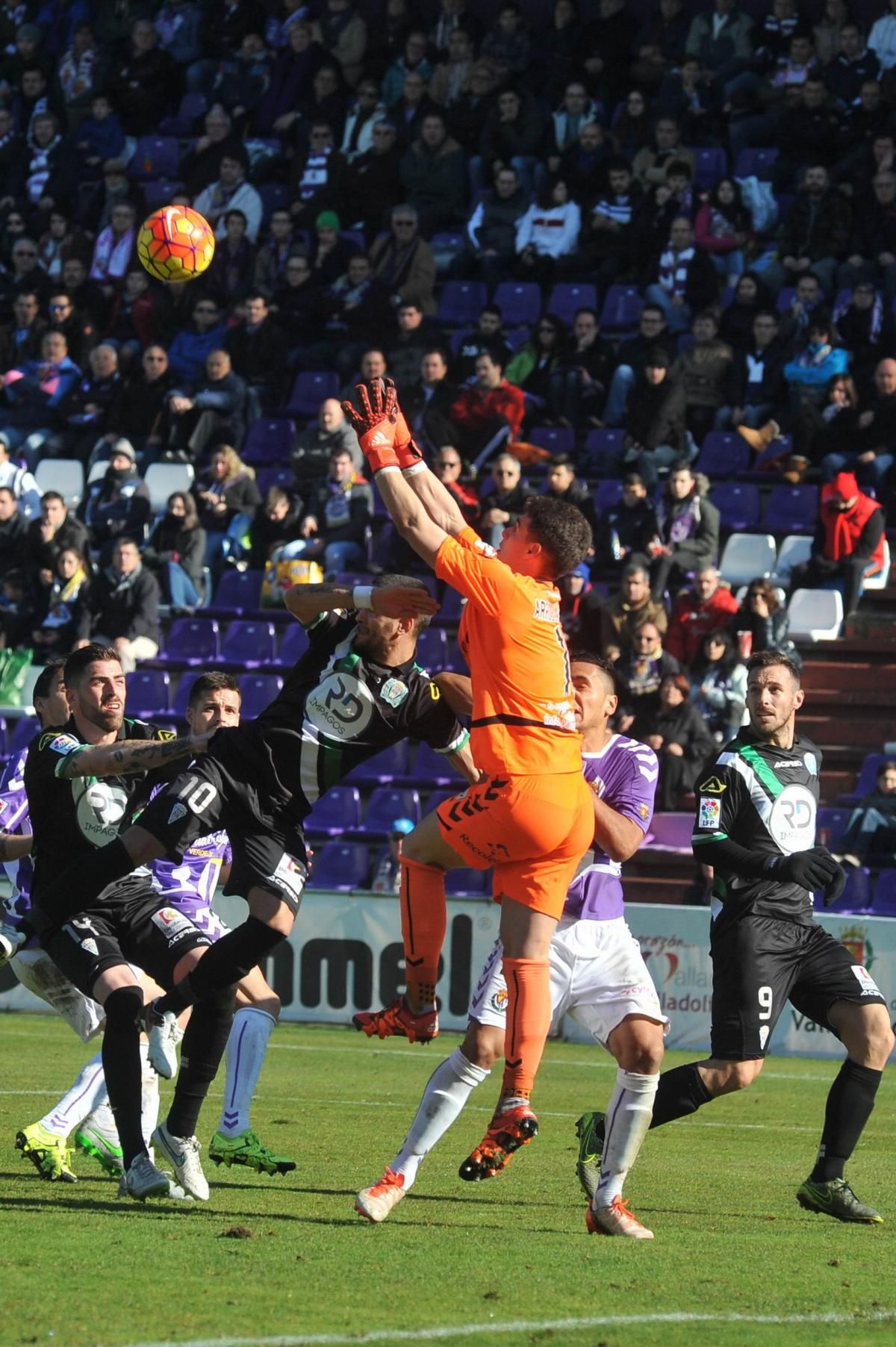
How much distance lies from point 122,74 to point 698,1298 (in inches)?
955

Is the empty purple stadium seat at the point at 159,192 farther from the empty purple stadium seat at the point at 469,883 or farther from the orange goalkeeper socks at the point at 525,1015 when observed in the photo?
the orange goalkeeper socks at the point at 525,1015

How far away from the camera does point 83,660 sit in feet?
A: 26.7

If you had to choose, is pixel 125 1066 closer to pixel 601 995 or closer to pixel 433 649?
pixel 601 995

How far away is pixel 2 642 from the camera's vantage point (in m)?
21.1

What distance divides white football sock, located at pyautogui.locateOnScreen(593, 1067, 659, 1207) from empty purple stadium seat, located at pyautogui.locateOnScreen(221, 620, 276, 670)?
13.1 meters

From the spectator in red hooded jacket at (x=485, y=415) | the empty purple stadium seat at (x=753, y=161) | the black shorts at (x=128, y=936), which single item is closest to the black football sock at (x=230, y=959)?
the black shorts at (x=128, y=936)

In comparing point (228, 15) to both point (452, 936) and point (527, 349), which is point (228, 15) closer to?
point (527, 349)

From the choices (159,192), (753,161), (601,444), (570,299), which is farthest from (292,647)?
(159,192)

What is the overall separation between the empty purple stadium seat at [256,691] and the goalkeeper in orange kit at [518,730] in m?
12.1

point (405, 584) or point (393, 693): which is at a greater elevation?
point (405, 584)

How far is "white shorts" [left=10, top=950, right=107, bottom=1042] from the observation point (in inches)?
323

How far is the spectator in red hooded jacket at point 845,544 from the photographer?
746 inches

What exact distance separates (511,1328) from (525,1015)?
61.9 inches

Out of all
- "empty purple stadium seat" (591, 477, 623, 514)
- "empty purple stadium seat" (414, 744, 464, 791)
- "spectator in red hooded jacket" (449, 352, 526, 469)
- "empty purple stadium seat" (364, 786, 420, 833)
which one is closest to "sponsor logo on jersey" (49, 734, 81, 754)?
"empty purple stadium seat" (364, 786, 420, 833)
